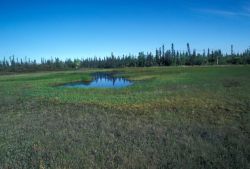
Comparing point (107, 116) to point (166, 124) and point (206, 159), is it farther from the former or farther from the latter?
point (206, 159)

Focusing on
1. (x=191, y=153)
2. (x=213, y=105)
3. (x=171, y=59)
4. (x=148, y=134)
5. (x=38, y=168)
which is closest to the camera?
(x=38, y=168)

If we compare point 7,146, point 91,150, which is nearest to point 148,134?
point 91,150

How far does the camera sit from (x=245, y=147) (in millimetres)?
9617

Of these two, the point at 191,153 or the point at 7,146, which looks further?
the point at 7,146

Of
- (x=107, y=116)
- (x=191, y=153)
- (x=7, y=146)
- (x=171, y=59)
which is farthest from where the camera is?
(x=171, y=59)

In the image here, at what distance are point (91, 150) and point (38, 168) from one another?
2.13m

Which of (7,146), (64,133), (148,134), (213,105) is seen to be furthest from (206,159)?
(213,105)

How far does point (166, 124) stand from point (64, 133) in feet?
16.9

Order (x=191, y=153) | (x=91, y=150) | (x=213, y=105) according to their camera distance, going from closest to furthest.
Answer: (x=191, y=153), (x=91, y=150), (x=213, y=105)

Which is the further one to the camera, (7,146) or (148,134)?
(148,134)

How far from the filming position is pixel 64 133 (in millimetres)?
12852

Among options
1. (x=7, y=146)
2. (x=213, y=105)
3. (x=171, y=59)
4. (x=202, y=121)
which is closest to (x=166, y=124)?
(x=202, y=121)

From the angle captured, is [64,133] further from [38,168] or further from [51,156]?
[38,168]

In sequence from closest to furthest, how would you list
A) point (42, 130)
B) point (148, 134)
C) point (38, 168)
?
point (38, 168) → point (148, 134) → point (42, 130)
